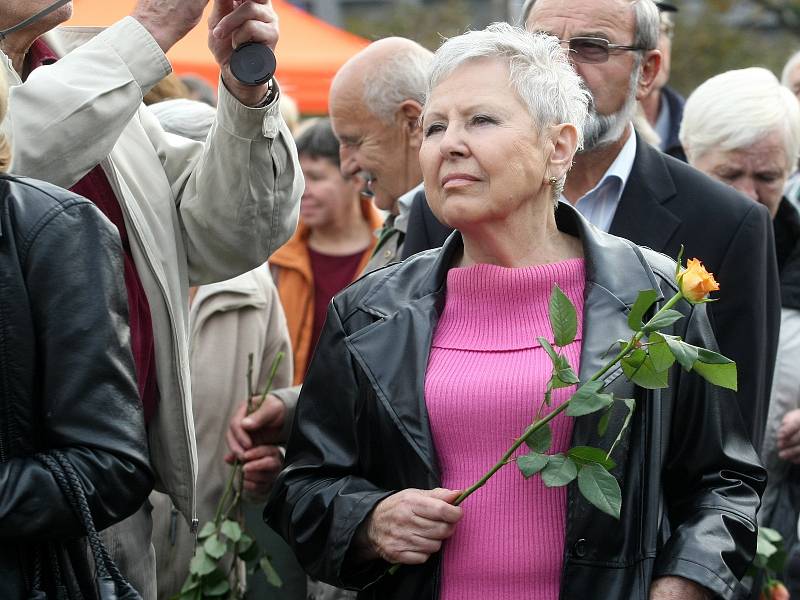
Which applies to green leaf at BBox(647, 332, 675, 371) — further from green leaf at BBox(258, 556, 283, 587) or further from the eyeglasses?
green leaf at BBox(258, 556, 283, 587)

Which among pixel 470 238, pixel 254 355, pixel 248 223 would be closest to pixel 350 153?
pixel 254 355

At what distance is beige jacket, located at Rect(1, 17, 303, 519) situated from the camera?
302 centimetres

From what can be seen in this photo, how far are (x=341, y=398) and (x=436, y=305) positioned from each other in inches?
11.7

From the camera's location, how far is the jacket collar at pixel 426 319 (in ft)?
9.43

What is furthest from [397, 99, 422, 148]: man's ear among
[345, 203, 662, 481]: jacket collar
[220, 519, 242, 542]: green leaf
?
[345, 203, 662, 481]: jacket collar

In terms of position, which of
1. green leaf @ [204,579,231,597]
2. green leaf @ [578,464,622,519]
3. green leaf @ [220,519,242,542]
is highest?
green leaf @ [578,464,622,519]

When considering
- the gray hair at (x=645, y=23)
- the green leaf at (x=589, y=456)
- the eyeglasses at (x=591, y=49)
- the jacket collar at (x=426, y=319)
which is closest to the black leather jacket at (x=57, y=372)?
the jacket collar at (x=426, y=319)

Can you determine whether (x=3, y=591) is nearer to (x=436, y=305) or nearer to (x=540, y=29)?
(x=436, y=305)

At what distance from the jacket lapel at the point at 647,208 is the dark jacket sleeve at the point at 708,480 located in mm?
915

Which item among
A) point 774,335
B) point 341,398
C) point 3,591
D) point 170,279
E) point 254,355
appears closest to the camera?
point 3,591

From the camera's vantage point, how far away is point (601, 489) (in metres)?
2.67

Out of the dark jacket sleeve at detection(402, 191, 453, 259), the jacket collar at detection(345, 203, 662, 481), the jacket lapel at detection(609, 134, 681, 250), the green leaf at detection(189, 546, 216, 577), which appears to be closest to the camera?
the jacket collar at detection(345, 203, 662, 481)

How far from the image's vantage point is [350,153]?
4.86 metres

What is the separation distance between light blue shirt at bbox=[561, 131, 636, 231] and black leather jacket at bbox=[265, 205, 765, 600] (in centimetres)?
97
